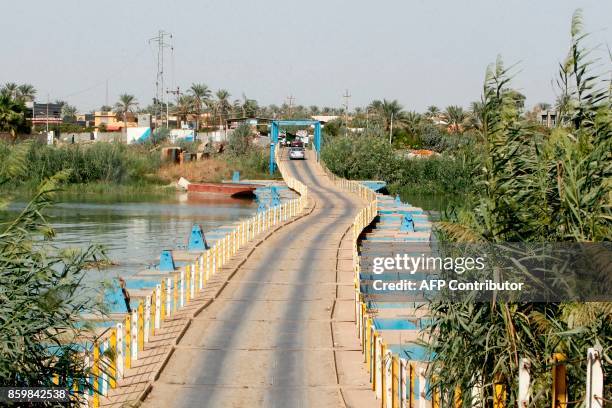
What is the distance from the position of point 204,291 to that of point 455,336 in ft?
67.7

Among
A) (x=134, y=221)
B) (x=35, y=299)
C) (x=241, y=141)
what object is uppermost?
(x=241, y=141)

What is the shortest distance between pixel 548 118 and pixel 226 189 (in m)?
92.3

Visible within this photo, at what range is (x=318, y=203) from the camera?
248 feet

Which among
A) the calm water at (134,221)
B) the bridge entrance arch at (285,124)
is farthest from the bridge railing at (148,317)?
the bridge entrance arch at (285,124)

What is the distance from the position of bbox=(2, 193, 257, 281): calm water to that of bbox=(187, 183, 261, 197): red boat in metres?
1.15

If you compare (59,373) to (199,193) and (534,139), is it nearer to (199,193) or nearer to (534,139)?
(534,139)

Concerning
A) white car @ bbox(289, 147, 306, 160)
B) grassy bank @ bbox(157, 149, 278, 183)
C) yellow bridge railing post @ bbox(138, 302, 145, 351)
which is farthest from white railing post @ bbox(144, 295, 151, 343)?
grassy bank @ bbox(157, 149, 278, 183)

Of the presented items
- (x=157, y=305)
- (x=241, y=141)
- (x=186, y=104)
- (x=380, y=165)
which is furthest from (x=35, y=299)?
(x=186, y=104)

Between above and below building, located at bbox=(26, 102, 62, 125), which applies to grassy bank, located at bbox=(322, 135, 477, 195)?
below

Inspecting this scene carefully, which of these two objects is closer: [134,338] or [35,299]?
[35,299]

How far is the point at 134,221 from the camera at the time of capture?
253 feet

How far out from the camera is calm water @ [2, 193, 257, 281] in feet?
185

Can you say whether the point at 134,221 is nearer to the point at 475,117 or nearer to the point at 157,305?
the point at 157,305

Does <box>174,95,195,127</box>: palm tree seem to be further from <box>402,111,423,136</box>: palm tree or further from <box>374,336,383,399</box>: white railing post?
<box>374,336,383,399</box>: white railing post
